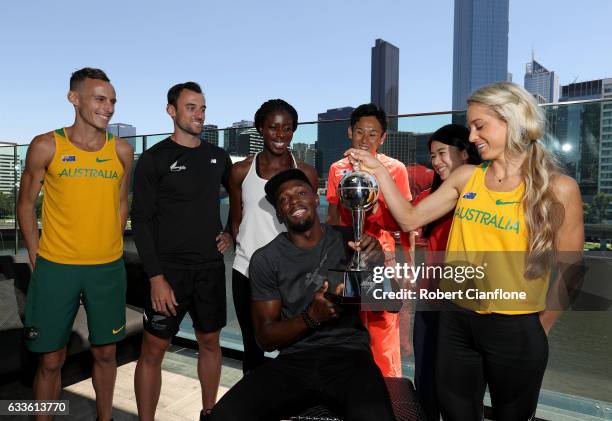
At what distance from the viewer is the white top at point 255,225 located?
237 centimetres

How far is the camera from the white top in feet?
7.76

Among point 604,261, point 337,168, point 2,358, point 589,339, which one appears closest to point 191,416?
point 2,358

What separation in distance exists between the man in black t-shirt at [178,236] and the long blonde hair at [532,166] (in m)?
1.52

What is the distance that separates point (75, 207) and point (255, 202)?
91 centimetres

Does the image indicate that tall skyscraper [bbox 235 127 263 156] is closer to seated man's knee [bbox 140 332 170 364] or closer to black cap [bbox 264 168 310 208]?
black cap [bbox 264 168 310 208]

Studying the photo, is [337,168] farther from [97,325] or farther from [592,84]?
[592,84]

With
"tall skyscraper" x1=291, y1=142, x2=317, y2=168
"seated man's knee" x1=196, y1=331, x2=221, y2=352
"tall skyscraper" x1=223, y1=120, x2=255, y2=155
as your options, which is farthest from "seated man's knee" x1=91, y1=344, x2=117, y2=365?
"tall skyscraper" x1=291, y1=142, x2=317, y2=168

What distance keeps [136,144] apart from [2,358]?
6.79 feet

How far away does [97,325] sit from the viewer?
2436 mm

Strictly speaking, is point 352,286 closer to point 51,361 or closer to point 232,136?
point 51,361

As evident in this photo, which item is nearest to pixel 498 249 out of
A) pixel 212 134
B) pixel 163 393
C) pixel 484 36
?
pixel 163 393

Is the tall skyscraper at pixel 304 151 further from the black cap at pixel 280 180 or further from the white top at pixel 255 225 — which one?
the black cap at pixel 280 180

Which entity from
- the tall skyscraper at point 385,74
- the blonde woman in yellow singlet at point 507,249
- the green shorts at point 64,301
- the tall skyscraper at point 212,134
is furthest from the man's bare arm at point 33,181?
the tall skyscraper at point 385,74

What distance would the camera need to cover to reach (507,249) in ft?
4.90
